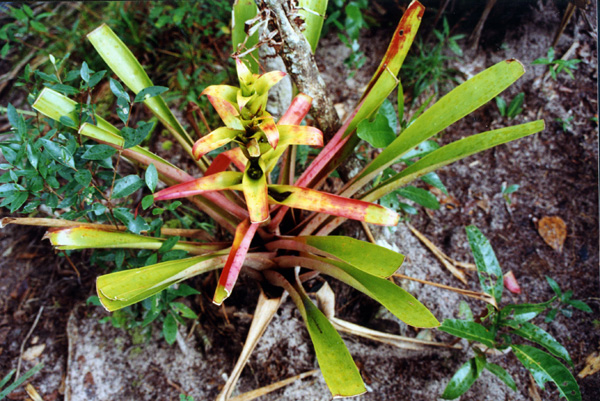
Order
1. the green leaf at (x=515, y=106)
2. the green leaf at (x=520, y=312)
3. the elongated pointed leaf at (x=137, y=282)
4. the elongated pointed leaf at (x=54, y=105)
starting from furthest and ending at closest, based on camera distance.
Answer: the green leaf at (x=515, y=106) < the green leaf at (x=520, y=312) < the elongated pointed leaf at (x=54, y=105) < the elongated pointed leaf at (x=137, y=282)

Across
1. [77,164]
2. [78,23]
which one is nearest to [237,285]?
[77,164]

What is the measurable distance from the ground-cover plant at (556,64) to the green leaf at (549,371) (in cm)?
113

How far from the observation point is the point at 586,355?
1271 millimetres

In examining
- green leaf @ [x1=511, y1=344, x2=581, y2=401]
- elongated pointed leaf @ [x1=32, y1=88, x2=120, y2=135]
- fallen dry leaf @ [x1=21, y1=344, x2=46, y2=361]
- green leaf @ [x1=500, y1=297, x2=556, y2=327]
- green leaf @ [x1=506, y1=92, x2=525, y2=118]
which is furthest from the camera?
green leaf @ [x1=506, y1=92, x2=525, y2=118]

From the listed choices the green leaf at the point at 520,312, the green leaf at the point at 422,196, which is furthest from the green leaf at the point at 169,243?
the green leaf at the point at 520,312

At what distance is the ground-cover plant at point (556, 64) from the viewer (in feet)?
4.94

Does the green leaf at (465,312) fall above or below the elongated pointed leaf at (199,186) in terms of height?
below

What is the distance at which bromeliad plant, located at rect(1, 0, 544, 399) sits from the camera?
2.75ft

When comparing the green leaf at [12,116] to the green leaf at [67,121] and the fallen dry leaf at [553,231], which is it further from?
the fallen dry leaf at [553,231]

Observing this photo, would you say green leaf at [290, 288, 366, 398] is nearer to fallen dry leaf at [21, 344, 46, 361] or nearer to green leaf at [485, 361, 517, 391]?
green leaf at [485, 361, 517, 391]

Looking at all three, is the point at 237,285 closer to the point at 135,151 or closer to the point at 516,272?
the point at 135,151

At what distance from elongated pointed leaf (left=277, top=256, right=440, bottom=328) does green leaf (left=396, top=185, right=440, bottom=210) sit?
1.48 ft

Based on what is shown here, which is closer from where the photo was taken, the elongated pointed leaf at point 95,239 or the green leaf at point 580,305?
the elongated pointed leaf at point 95,239

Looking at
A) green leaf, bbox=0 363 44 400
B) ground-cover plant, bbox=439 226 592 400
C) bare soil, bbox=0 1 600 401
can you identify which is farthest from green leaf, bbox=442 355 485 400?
green leaf, bbox=0 363 44 400
